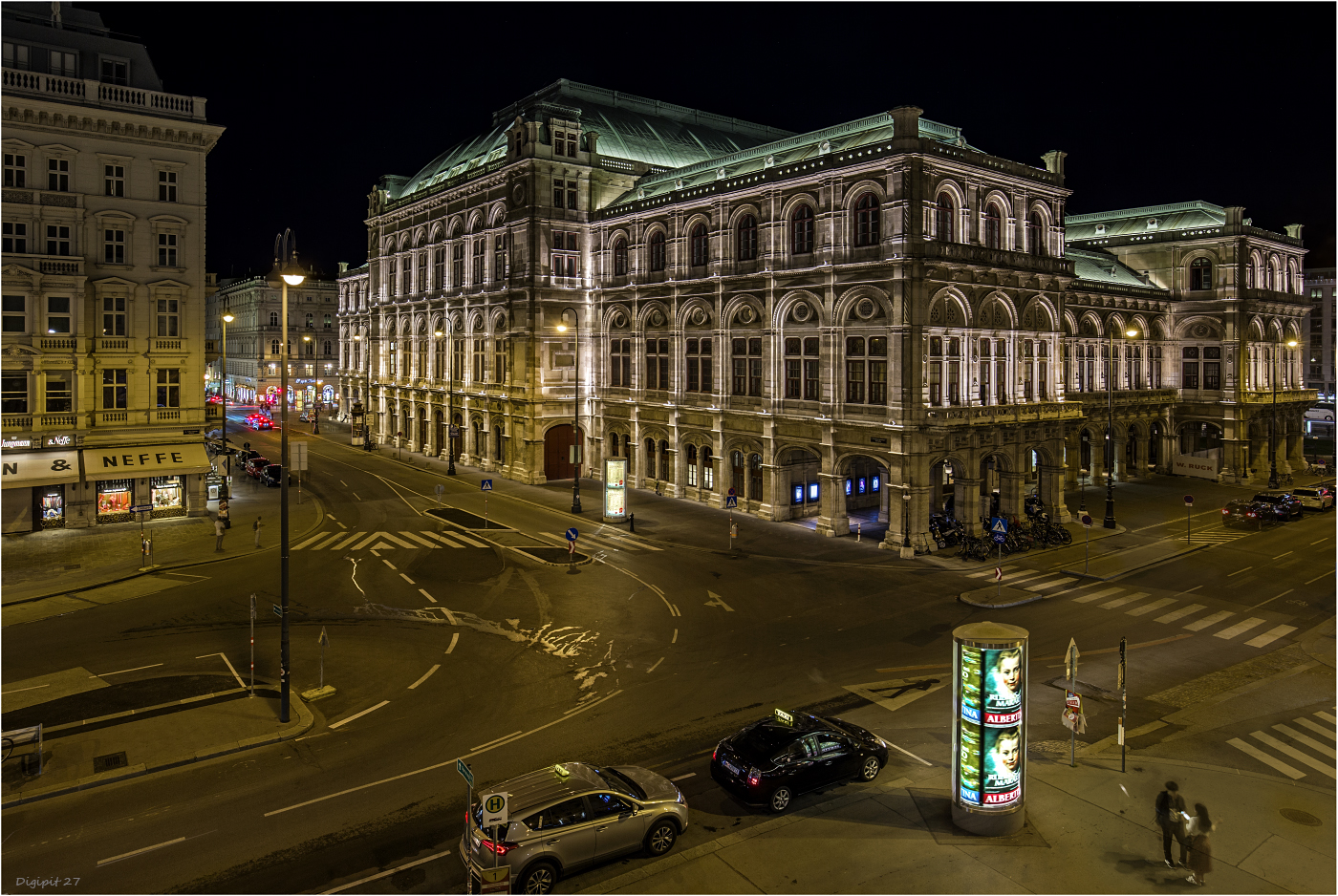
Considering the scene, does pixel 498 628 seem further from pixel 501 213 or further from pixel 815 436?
pixel 501 213

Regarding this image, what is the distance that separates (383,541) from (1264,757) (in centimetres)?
3537

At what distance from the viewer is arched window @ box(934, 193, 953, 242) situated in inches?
1593

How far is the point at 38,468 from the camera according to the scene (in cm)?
3997

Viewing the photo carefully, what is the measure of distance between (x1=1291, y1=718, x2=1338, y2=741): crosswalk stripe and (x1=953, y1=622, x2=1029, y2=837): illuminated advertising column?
1027cm

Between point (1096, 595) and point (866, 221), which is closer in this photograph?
point (1096, 595)

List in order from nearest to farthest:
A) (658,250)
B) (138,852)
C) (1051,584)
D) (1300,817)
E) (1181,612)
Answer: (138,852) < (1300,817) < (1181,612) < (1051,584) < (658,250)

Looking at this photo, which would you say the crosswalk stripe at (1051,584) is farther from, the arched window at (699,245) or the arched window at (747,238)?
the arched window at (699,245)

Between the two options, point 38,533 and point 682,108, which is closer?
point 38,533

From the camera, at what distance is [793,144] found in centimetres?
5066

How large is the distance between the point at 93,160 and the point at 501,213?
2660 centimetres

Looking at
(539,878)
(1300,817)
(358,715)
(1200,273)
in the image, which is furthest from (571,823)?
(1200,273)

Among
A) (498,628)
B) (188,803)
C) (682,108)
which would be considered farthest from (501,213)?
(188,803)

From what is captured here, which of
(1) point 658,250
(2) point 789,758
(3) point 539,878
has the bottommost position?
(3) point 539,878

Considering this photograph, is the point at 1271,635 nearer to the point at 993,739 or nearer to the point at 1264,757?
the point at 1264,757
